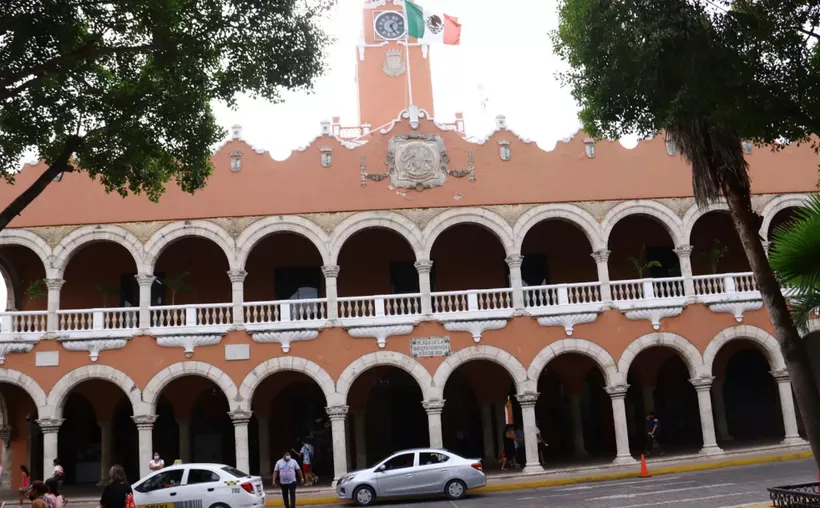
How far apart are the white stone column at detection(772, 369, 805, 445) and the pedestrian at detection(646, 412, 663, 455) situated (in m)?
3.26

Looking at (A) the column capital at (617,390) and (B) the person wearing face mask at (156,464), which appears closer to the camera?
(B) the person wearing face mask at (156,464)

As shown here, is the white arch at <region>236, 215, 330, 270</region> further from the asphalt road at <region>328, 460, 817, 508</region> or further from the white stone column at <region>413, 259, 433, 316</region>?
the asphalt road at <region>328, 460, 817, 508</region>

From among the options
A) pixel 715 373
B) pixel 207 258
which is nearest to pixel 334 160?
pixel 207 258

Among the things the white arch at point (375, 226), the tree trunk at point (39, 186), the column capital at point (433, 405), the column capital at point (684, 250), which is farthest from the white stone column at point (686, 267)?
the tree trunk at point (39, 186)

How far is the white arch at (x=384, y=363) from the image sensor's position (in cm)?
2009

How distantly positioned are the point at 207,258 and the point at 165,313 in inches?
78.0

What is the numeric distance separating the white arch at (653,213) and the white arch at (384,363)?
21.3 feet

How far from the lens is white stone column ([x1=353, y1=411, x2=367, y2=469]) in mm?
22297

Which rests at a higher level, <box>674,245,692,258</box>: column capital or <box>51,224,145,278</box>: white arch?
<box>51,224,145,278</box>: white arch

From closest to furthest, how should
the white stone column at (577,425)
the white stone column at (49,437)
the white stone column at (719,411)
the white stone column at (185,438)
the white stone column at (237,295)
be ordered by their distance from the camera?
1. the white stone column at (49,437)
2. the white stone column at (237,295)
3. the white stone column at (185,438)
4. the white stone column at (577,425)
5. the white stone column at (719,411)

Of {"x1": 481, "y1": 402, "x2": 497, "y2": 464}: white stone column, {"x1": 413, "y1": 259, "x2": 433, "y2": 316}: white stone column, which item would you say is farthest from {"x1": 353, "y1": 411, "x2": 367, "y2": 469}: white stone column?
{"x1": 413, "y1": 259, "x2": 433, "y2": 316}: white stone column

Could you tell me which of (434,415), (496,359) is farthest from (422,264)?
(434,415)

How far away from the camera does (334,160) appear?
21.4 m

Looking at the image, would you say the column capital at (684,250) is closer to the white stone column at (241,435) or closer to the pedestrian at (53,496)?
the white stone column at (241,435)
